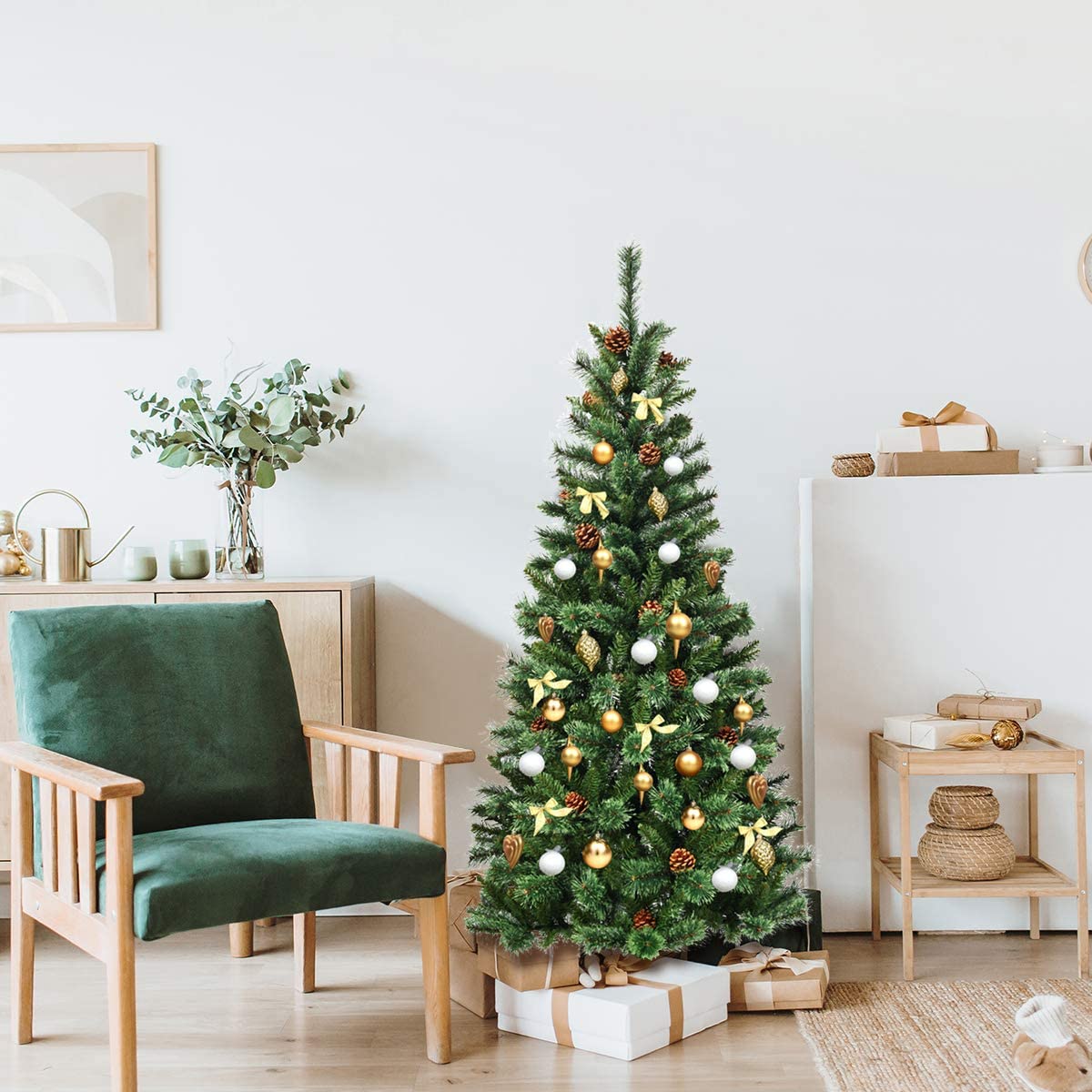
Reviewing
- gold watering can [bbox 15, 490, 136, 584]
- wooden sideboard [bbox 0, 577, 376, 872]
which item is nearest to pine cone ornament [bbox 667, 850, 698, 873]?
wooden sideboard [bbox 0, 577, 376, 872]

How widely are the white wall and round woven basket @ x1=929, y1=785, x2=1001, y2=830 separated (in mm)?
532

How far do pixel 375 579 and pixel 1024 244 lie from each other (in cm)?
199

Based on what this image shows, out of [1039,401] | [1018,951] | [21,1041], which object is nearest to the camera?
[21,1041]

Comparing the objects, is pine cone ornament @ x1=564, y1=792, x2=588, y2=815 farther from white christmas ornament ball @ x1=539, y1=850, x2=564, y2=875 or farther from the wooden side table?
the wooden side table

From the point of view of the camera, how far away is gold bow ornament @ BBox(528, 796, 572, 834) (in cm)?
238

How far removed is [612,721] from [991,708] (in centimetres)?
96

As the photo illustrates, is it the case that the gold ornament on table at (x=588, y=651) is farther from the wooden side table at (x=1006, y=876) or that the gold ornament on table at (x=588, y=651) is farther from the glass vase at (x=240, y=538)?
the glass vase at (x=240, y=538)

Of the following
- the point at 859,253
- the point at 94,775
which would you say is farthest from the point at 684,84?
the point at 94,775

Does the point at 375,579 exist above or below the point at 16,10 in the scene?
below

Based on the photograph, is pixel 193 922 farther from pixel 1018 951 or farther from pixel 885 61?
pixel 885 61

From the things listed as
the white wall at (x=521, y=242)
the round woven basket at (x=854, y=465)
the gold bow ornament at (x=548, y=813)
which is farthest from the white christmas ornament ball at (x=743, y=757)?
the round woven basket at (x=854, y=465)

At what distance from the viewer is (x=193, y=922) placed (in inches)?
75.2

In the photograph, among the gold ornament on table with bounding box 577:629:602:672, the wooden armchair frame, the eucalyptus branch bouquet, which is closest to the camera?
the wooden armchair frame

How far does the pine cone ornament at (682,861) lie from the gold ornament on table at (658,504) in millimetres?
692
